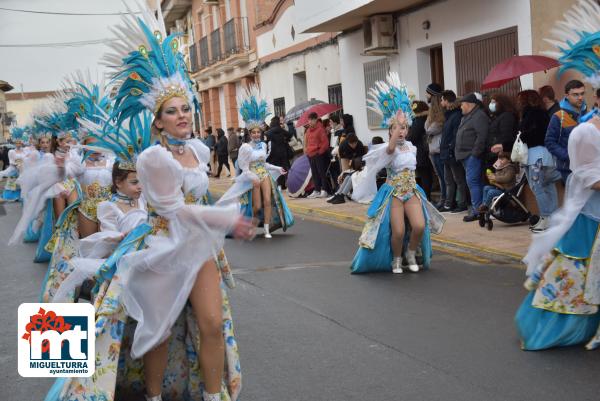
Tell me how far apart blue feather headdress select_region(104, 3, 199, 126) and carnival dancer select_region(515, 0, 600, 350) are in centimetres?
264

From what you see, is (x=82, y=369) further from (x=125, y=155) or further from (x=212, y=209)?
(x=125, y=155)

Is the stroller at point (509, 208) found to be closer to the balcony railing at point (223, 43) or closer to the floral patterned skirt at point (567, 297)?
the floral patterned skirt at point (567, 297)

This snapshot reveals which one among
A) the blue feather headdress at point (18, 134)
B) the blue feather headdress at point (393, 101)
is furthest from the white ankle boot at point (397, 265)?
the blue feather headdress at point (18, 134)

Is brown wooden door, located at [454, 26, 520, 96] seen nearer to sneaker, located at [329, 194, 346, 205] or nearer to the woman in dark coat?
the woman in dark coat

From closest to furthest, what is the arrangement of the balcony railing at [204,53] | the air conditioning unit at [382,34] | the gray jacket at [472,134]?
the gray jacket at [472,134], the air conditioning unit at [382,34], the balcony railing at [204,53]

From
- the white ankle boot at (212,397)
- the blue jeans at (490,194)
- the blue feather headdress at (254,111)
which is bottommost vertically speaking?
the white ankle boot at (212,397)

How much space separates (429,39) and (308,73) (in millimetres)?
7543

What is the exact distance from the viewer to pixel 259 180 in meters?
12.6

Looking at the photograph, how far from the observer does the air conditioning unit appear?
17.4 m

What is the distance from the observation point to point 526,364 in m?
5.46

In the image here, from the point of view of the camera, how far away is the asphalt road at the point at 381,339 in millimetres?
5160

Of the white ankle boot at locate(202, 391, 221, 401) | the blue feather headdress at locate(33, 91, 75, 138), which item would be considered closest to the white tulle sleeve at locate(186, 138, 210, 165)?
the white ankle boot at locate(202, 391, 221, 401)

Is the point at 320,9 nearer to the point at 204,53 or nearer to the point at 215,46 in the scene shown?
the point at 215,46

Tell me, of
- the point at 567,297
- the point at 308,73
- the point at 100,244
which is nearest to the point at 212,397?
the point at 100,244
